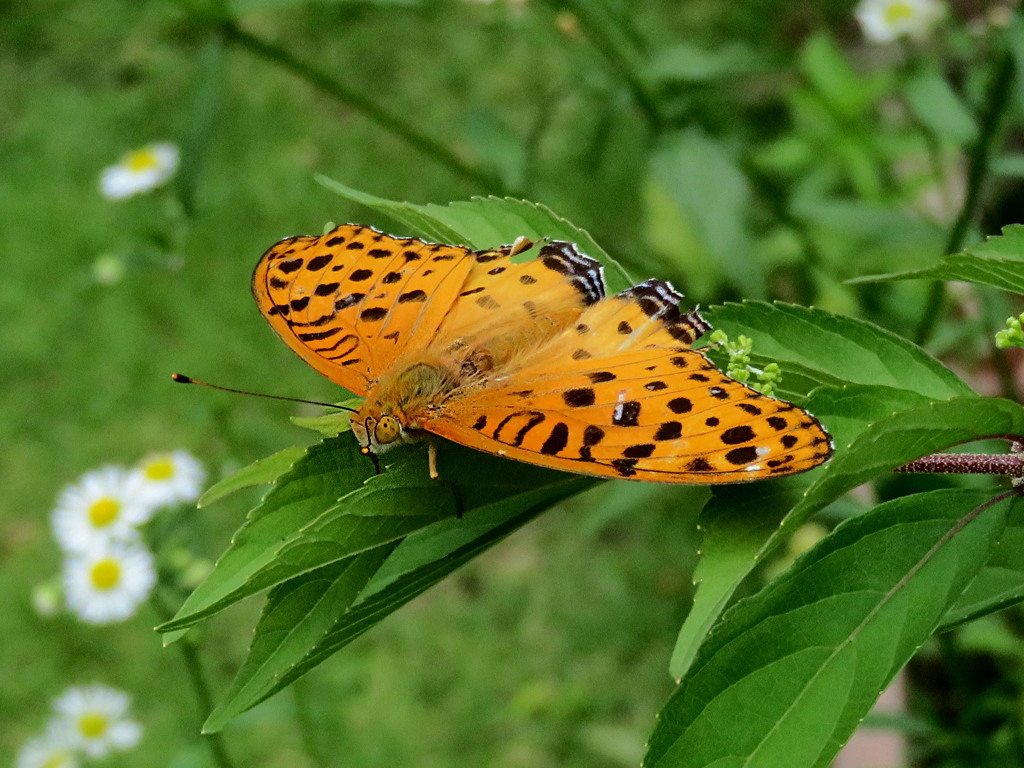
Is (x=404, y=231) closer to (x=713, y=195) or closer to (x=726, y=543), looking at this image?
(x=713, y=195)

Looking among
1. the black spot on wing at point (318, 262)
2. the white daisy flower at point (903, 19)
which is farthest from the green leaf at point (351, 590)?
the white daisy flower at point (903, 19)

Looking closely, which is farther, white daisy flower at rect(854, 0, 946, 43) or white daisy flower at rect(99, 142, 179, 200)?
white daisy flower at rect(99, 142, 179, 200)

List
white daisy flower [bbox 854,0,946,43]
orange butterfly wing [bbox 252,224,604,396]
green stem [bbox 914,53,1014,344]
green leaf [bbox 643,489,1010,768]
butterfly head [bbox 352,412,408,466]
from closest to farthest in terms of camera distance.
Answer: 1. green leaf [bbox 643,489,1010,768]
2. butterfly head [bbox 352,412,408,466]
3. orange butterfly wing [bbox 252,224,604,396]
4. green stem [bbox 914,53,1014,344]
5. white daisy flower [bbox 854,0,946,43]

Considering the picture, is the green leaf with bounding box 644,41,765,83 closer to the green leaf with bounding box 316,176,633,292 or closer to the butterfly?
the butterfly

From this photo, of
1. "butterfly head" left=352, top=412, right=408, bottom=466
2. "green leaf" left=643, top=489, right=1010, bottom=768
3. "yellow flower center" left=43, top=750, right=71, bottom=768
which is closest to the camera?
"green leaf" left=643, top=489, right=1010, bottom=768

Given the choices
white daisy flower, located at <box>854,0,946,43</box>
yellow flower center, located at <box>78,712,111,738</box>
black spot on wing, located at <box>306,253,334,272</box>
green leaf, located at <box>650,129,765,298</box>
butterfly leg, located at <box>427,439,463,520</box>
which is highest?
white daisy flower, located at <box>854,0,946,43</box>

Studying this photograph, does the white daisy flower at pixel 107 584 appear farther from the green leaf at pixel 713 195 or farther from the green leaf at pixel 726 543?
the green leaf at pixel 726 543

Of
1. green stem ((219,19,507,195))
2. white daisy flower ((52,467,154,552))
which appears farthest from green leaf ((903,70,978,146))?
white daisy flower ((52,467,154,552))

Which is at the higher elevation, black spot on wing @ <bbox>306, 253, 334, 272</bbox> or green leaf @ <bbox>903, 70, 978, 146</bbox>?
green leaf @ <bbox>903, 70, 978, 146</bbox>
